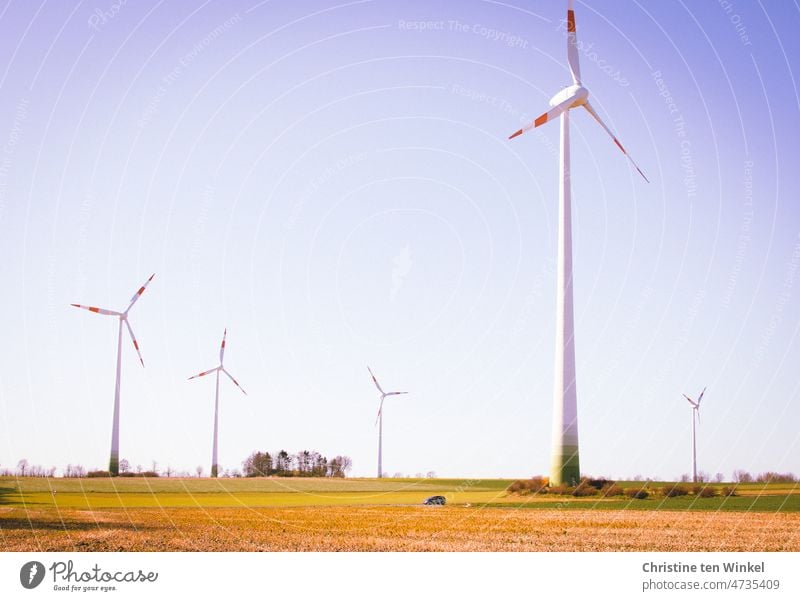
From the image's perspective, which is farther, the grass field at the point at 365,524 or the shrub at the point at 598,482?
the shrub at the point at 598,482

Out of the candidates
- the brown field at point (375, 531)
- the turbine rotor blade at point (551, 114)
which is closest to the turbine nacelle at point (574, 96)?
the turbine rotor blade at point (551, 114)

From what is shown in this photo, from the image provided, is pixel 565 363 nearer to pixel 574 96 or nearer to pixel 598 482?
pixel 598 482

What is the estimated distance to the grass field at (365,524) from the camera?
30.6 meters

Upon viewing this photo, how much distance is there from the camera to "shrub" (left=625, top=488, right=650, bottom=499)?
7017 cm

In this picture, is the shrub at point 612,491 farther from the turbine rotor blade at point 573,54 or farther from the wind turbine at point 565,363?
the turbine rotor blade at point 573,54

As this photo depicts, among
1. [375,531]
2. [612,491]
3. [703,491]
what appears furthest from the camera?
[703,491]

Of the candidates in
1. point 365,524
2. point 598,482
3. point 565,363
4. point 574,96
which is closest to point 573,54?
point 574,96

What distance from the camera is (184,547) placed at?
94.9 ft

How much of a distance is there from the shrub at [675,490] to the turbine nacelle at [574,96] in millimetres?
34178

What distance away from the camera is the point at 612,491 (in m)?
71.8

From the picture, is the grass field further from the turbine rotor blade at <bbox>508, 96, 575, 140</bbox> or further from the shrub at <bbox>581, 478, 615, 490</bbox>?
the turbine rotor blade at <bbox>508, 96, 575, 140</bbox>

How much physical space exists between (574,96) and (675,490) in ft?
115
